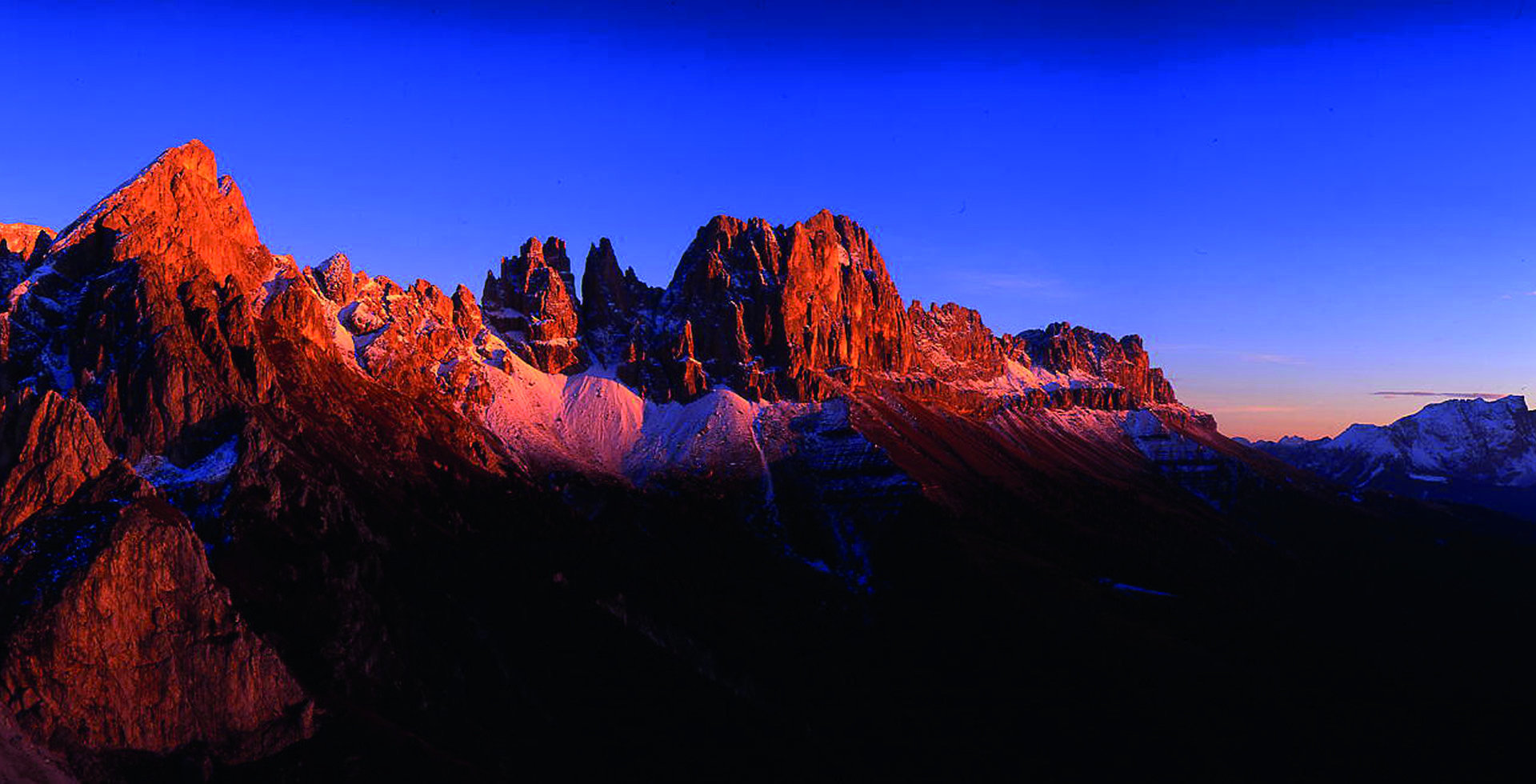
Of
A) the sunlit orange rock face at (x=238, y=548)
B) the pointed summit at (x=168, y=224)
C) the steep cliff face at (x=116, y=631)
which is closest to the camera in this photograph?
the steep cliff face at (x=116, y=631)

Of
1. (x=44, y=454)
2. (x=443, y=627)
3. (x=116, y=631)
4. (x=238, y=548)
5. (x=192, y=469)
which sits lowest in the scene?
(x=443, y=627)

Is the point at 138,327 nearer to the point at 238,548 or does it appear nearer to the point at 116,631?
the point at 238,548

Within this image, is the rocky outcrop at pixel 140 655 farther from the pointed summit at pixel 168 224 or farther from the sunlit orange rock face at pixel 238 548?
the pointed summit at pixel 168 224

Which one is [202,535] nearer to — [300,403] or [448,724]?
[448,724]

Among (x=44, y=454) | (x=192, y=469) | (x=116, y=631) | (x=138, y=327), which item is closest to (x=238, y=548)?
(x=192, y=469)

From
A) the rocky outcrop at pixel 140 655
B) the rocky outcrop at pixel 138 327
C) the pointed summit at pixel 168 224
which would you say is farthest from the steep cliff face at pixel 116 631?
the pointed summit at pixel 168 224

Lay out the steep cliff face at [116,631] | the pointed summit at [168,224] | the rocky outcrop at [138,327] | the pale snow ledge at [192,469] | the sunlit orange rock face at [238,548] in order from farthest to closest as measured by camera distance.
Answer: the pointed summit at [168,224], the rocky outcrop at [138,327], the pale snow ledge at [192,469], the sunlit orange rock face at [238,548], the steep cliff face at [116,631]

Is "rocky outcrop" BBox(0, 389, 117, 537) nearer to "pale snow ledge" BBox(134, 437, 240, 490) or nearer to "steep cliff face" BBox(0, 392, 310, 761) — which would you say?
"steep cliff face" BBox(0, 392, 310, 761)

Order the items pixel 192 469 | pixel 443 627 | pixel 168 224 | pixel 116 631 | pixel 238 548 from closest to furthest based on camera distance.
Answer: pixel 116 631 → pixel 238 548 → pixel 443 627 → pixel 192 469 → pixel 168 224

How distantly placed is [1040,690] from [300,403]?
14621 cm

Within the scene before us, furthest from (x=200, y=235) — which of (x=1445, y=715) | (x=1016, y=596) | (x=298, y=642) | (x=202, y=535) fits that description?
(x=1445, y=715)

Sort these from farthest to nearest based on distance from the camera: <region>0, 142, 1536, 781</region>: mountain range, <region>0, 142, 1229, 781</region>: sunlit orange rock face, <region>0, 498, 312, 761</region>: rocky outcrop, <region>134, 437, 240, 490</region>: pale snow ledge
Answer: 1. <region>134, 437, 240, 490</region>: pale snow ledge
2. <region>0, 142, 1536, 781</region>: mountain range
3. <region>0, 142, 1229, 781</region>: sunlit orange rock face
4. <region>0, 498, 312, 761</region>: rocky outcrop

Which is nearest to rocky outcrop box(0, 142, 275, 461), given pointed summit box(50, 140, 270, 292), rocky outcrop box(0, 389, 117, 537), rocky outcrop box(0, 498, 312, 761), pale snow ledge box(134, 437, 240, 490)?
pointed summit box(50, 140, 270, 292)

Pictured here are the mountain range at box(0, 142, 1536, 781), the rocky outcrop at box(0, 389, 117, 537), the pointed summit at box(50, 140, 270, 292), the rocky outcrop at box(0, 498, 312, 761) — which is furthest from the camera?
the pointed summit at box(50, 140, 270, 292)
